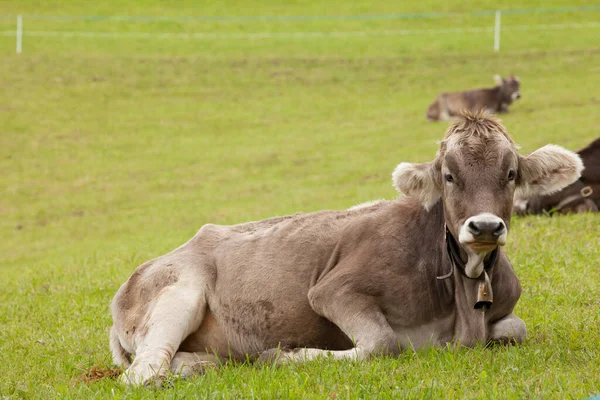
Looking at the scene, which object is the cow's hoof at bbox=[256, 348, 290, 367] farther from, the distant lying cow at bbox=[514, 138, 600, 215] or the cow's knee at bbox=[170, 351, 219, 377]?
the distant lying cow at bbox=[514, 138, 600, 215]

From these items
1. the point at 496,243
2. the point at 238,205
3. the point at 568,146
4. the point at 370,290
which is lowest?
the point at 238,205

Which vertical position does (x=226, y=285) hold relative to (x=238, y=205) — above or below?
above

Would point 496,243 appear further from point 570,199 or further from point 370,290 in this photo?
point 570,199

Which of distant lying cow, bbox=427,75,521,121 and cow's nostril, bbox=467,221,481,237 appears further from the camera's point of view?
distant lying cow, bbox=427,75,521,121

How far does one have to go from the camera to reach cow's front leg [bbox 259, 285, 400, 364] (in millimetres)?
6367

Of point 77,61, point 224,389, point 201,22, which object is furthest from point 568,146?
point 201,22

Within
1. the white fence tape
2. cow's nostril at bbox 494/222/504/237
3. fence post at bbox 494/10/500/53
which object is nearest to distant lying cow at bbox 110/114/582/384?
cow's nostril at bbox 494/222/504/237

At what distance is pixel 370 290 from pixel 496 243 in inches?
45.8

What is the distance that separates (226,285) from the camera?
7.38 meters

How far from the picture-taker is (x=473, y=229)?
19.2ft

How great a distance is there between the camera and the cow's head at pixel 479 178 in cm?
595

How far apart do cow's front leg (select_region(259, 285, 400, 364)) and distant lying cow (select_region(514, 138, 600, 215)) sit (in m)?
7.44

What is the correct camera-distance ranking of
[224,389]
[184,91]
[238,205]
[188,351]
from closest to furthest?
[224,389] → [188,351] → [238,205] → [184,91]

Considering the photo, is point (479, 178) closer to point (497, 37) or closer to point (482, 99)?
point (482, 99)
